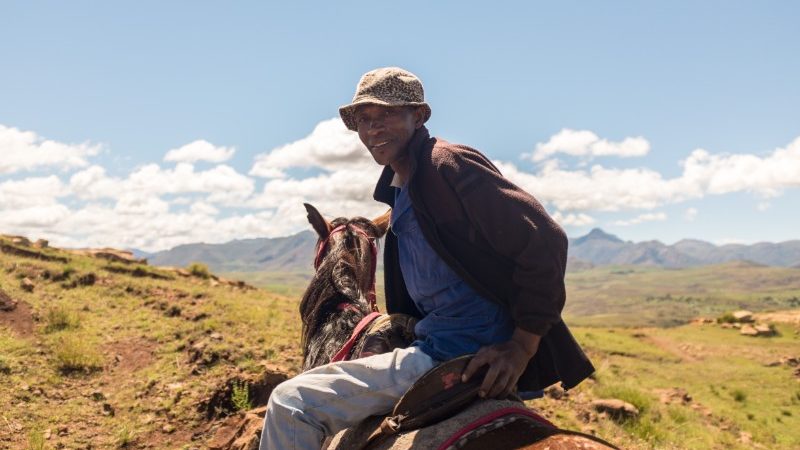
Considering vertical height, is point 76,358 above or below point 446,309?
below

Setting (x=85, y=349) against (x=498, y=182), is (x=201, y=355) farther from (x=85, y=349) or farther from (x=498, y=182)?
(x=498, y=182)

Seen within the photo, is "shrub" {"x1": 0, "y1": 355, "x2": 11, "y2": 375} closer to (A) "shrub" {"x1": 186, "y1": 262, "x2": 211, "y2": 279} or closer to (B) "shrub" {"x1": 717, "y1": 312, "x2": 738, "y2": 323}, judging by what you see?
(A) "shrub" {"x1": 186, "y1": 262, "x2": 211, "y2": 279}

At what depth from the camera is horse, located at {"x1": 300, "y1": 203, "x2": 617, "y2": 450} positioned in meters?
2.46

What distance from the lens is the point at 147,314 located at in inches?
472

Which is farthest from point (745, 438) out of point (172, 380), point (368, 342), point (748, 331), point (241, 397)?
point (748, 331)

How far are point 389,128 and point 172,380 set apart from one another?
663cm

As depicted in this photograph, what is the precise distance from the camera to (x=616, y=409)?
9180 millimetres

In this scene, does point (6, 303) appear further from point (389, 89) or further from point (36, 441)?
point (389, 89)

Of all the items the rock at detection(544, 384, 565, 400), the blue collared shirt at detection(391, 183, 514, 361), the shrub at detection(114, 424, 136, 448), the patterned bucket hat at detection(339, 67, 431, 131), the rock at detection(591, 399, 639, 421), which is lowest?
the rock at detection(591, 399, 639, 421)

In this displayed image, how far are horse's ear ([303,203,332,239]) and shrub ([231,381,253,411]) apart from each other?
310 centimetres

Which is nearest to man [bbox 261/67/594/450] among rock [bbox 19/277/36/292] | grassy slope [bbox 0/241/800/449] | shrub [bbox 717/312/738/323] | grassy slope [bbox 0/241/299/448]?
grassy slope [bbox 0/241/800/449]

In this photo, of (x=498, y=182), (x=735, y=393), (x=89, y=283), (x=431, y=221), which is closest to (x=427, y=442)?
(x=431, y=221)

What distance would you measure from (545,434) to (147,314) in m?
11.6

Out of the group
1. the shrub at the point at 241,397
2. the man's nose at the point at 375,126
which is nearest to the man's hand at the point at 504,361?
the man's nose at the point at 375,126
